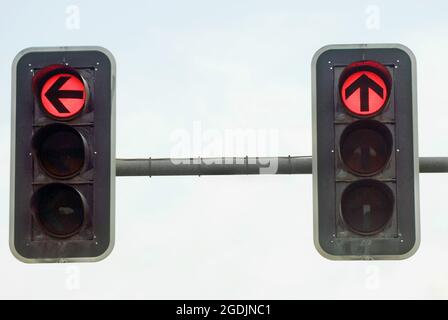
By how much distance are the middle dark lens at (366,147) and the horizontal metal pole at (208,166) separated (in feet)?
3.67

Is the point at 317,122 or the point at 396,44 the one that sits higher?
the point at 396,44

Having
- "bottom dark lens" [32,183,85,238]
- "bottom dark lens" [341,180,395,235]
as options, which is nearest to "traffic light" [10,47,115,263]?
"bottom dark lens" [32,183,85,238]

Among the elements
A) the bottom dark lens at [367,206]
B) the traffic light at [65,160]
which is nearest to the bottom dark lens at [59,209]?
the traffic light at [65,160]

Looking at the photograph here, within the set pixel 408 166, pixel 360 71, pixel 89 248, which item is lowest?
pixel 89 248

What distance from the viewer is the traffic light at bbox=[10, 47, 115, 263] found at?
19.4 ft

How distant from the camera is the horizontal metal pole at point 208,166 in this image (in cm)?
694

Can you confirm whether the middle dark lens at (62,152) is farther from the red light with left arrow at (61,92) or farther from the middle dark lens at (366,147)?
the middle dark lens at (366,147)

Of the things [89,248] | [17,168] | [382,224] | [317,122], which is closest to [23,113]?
[17,168]

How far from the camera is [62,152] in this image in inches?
232

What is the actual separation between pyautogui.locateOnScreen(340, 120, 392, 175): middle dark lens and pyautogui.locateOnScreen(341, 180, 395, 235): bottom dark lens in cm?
10

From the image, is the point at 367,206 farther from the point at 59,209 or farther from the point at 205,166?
the point at 59,209

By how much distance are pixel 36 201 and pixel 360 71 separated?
207cm

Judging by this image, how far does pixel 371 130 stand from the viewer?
19.0ft

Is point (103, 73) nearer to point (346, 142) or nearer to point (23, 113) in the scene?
point (23, 113)
